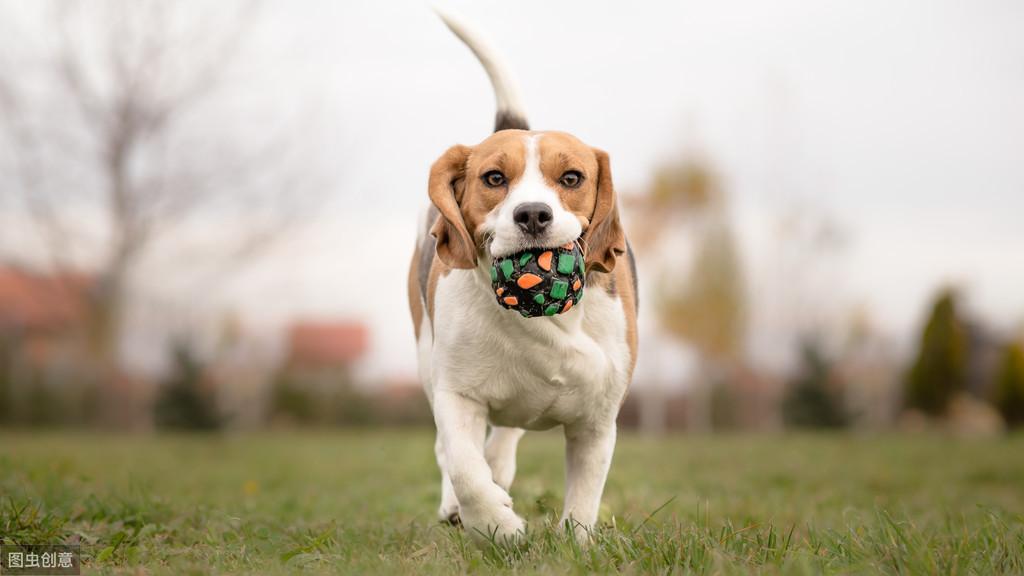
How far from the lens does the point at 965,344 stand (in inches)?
880

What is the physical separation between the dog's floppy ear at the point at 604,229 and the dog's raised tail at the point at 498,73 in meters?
1.35

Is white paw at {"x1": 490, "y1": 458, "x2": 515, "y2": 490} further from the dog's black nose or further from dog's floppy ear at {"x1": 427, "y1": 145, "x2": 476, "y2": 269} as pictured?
the dog's black nose

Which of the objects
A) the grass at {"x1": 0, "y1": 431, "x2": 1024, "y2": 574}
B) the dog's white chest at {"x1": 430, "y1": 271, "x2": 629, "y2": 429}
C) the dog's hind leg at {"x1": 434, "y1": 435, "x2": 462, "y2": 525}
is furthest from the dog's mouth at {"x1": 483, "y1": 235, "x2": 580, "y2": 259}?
the dog's hind leg at {"x1": 434, "y1": 435, "x2": 462, "y2": 525}

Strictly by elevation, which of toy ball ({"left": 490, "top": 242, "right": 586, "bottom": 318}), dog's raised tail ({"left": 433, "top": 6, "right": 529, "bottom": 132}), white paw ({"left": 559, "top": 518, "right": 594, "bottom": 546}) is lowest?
white paw ({"left": 559, "top": 518, "right": 594, "bottom": 546})

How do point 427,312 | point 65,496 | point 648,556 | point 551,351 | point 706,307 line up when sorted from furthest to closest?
point 706,307
point 65,496
point 427,312
point 551,351
point 648,556

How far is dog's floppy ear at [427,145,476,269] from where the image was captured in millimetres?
3551

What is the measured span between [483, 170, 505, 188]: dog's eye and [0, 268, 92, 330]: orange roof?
67.4 feet

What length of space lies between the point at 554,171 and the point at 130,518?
8.88 feet

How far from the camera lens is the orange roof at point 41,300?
71.7 feet

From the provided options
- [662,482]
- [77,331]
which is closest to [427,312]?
[662,482]

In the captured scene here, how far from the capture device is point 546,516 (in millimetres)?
4148

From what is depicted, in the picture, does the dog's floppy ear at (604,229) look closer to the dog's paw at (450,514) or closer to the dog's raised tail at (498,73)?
the dog's raised tail at (498,73)

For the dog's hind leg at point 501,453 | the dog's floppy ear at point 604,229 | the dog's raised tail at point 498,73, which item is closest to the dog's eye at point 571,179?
the dog's floppy ear at point 604,229

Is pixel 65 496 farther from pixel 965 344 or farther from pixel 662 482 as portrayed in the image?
pixel 965 344
